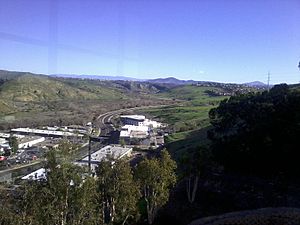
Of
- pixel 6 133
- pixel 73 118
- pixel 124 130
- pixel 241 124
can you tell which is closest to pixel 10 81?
pixel 73 118

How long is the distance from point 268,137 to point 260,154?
68 cm

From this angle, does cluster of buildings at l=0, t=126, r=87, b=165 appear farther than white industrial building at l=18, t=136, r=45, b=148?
No

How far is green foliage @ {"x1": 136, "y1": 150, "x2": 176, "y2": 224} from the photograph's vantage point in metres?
10.8

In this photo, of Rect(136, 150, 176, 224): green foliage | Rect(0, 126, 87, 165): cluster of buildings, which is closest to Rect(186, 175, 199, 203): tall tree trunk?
Rect(136, 150, 176, 224): green foliage

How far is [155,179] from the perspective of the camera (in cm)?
1090

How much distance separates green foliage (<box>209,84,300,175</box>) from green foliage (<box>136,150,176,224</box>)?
→ 316cm

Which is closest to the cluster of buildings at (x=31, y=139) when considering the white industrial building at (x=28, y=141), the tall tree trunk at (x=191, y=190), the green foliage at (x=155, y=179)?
the white industrial building at (x=28, y=141)

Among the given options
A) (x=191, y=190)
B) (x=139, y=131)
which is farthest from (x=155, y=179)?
(x=139, y=131)

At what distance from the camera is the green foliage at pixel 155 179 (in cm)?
1080

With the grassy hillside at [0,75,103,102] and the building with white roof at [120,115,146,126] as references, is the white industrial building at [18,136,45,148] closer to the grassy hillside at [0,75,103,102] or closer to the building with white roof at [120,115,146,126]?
the building with white roof at [120,115,146,126]

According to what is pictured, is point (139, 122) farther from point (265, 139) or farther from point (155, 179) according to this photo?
point (155, 179)

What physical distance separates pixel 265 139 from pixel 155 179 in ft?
13.9

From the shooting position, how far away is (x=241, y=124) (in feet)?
46.0

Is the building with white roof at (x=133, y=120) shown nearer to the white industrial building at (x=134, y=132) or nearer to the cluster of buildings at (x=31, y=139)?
the white industrial building at (x=134, y=132)
